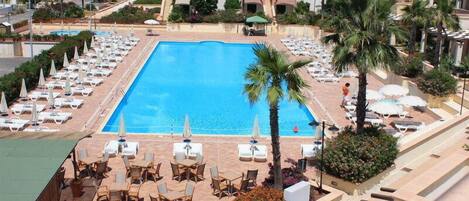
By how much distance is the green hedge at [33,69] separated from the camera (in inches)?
972

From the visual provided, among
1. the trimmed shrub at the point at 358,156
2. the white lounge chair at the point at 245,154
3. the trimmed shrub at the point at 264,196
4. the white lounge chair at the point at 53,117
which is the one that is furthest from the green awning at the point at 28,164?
the white lounge chair at the point at 53,117

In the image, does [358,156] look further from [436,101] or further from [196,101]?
[196,101]

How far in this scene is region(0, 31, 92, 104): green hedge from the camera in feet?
81.0

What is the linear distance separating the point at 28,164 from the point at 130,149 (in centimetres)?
662

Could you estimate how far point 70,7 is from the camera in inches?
2254

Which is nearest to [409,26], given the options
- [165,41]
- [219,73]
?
[219,73]

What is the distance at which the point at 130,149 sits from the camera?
18.5 m

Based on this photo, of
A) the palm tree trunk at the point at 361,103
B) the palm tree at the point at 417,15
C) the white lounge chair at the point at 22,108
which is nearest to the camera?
the palm tree trunk at the point at 361,103

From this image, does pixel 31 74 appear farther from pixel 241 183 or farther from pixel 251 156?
pixel 241 183

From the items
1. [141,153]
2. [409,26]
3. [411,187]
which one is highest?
[409,26]

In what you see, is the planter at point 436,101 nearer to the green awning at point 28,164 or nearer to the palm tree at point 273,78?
the palm tree at point 273,78

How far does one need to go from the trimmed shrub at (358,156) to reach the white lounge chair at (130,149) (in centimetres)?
687

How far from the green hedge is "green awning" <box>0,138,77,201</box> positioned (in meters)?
12.0

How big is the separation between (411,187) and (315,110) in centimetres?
1396
